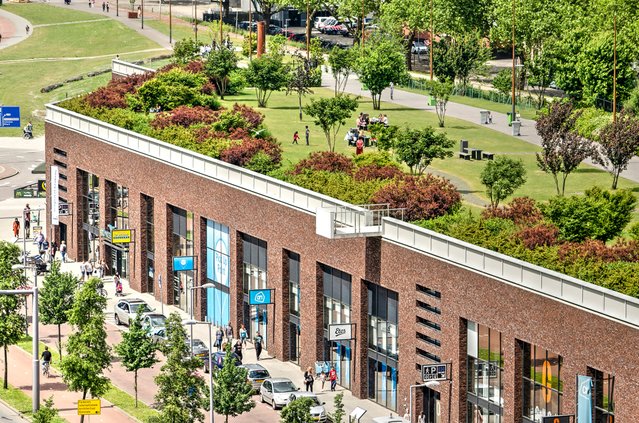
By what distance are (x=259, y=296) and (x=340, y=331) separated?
28.7 feet

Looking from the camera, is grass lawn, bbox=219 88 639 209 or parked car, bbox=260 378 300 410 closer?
parked car, bbox=260 378 300 410

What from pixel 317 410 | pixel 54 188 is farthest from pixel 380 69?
pixel 317 410

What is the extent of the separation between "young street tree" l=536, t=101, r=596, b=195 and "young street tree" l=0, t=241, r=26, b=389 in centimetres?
3140

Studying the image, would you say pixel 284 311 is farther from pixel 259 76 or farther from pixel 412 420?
pixel 259 76

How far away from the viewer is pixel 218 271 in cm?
11275

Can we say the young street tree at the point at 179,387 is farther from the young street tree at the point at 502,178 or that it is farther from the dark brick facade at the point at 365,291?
the young street tree at the point at 502,178

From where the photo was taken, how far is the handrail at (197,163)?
102000 mm

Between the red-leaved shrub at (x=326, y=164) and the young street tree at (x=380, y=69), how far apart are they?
3077cm

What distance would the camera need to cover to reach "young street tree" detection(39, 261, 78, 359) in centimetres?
10525

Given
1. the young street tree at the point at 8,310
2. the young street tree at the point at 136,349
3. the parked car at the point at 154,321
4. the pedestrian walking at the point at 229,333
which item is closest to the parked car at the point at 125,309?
the parked car at the point at 154,321

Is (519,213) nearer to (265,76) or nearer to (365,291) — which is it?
(365,291)

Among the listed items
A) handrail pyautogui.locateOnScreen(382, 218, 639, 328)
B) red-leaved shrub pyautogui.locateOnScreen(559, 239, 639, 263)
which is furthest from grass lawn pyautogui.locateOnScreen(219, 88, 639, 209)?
red-leaved shrub pyautogui.locateOnScreen(559, 239, 639, 263)

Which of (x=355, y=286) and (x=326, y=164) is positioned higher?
(x=326, y=164)

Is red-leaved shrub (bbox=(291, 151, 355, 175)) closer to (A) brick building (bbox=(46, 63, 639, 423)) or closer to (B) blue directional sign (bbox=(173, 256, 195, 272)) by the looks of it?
(A) brick building (bbox=(46, 63, 639, 423))
